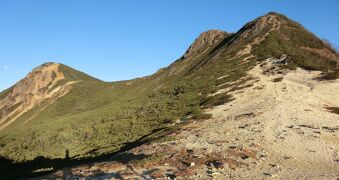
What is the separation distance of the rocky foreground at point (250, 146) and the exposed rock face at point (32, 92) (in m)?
91.0

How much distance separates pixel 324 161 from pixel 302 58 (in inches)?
1703

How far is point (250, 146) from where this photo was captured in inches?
1208

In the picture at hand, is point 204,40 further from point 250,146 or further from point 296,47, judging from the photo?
point 250,146

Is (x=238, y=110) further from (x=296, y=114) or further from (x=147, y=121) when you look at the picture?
(x=147, y=121)

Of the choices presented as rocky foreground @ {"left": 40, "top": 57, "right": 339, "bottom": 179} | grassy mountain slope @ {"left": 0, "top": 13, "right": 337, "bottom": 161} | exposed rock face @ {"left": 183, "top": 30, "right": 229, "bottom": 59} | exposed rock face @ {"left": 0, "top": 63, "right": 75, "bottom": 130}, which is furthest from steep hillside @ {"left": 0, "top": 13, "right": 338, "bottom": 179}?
exposed rock face @ {"left": 0, "top": 63, "right": 75, "bottom": 130}

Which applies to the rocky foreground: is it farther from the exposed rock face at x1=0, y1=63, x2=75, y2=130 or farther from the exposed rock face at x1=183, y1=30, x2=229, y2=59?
the exposed rock face at x1=0, y1=63, x2=75, y2=130

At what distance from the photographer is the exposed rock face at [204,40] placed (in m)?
124

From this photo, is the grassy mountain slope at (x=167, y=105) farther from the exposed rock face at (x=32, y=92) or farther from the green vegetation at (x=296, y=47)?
the exposed rock face at (x=32, y=92)

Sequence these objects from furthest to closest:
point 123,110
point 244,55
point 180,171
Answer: point 244,55, point 123,110, point 180,171

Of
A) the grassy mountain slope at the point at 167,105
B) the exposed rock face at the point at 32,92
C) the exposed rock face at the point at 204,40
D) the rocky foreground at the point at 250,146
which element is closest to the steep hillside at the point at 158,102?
the grassy mountain slope at the point at 167,105

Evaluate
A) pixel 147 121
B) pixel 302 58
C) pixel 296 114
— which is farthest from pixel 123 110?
pixel 296 114

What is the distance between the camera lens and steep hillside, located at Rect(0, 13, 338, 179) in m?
51.3

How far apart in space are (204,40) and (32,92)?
199 feet

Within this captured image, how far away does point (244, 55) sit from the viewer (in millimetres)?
78938
